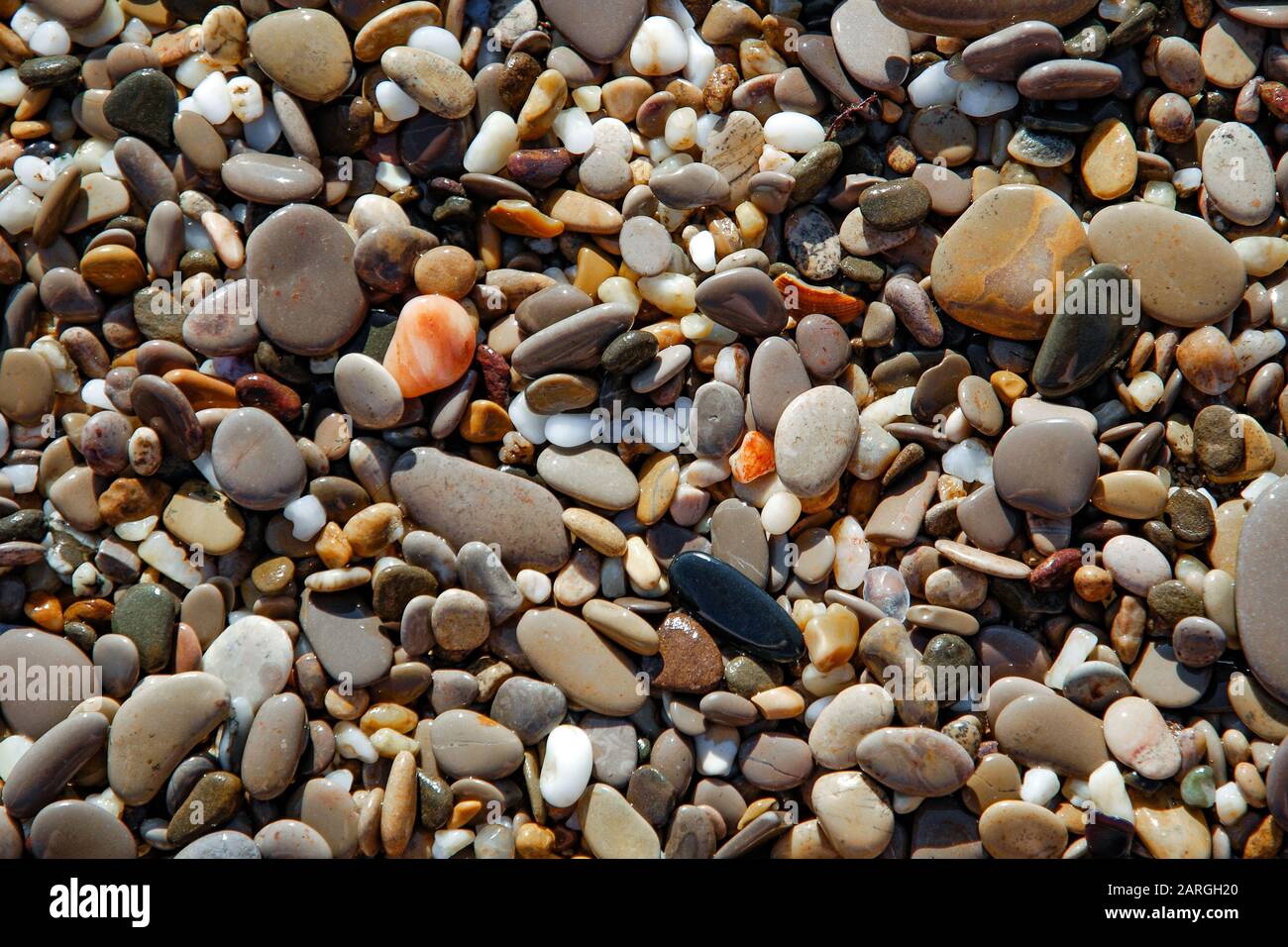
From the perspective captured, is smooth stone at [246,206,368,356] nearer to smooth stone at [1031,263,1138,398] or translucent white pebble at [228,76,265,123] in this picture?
translucent white pebble at [228,76,265,123]

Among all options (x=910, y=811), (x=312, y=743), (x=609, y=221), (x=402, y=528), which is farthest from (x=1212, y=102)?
(x=312, y=743)

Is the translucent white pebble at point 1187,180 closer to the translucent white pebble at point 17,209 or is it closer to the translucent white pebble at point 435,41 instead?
the translucent white pebble at point 435,41

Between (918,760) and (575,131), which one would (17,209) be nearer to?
(575,131)

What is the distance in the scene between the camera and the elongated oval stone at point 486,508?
231cm

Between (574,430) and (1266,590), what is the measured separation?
1672mm

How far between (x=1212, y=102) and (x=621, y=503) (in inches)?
72.1

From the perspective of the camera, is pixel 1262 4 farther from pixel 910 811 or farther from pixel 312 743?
pixel 312 743

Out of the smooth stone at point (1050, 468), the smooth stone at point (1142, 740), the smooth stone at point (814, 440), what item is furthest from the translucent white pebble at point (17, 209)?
the smooth stone at point (1142, 740)

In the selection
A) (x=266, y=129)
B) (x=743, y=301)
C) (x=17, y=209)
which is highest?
(x=266, y=129)

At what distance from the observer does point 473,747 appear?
221 cm

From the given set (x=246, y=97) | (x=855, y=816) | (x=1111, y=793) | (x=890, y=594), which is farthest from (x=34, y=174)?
(x=1111, y=793)

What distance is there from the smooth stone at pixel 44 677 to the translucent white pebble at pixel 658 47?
6.75 ft

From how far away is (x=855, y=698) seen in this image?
87.3 inches

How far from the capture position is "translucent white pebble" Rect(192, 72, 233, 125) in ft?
8.06
